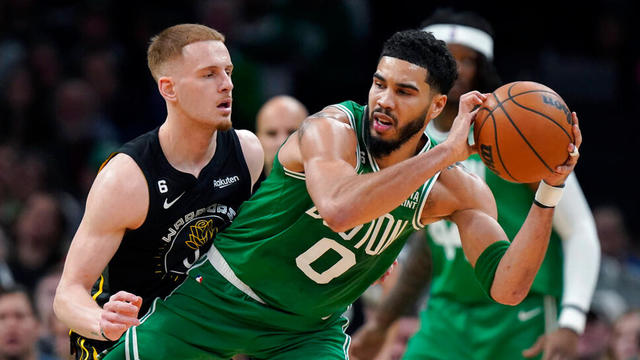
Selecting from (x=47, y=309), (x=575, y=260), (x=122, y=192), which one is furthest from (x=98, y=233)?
(x=47, y=309)

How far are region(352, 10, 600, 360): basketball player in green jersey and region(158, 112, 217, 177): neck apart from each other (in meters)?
1.42

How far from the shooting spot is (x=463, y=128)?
14.3 ft

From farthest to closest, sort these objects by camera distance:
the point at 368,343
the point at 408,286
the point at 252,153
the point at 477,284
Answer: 1. the point at 408,286
2. the point at 368,343
3. the point at 477,284
4. the point at 252,153

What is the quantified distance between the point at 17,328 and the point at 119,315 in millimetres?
→ 3134

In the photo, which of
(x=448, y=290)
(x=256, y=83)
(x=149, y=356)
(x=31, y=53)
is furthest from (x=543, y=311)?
(x=31, y=53)

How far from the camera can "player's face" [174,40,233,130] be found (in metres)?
4.90

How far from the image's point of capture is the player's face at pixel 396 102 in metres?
4.51

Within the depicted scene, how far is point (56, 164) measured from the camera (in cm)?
1030

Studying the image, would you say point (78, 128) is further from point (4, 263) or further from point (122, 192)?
point (122, 192)

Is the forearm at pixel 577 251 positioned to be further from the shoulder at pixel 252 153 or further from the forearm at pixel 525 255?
the shoulder at pixel 252 153

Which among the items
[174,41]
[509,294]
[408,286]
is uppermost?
[174,41]

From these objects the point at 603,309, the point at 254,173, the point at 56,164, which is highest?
the point at 254,173

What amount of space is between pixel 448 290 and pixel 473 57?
1.35 meters

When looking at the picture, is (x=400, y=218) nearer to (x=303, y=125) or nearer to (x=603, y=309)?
(x=303, y=125)
